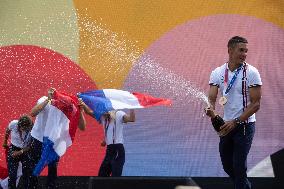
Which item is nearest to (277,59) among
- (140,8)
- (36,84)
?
(140,8)

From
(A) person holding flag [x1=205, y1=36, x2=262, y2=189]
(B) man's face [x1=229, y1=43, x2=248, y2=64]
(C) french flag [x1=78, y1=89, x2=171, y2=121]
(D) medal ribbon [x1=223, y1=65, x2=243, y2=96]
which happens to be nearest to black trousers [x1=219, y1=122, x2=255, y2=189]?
(A) person holding flag [x1=205, y1=36, x2=262, y2=189]

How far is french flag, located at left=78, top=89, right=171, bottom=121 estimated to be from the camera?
20.3 feet

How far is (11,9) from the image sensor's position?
6824 millimetres

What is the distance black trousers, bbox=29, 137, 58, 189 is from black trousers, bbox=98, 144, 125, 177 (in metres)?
0.61

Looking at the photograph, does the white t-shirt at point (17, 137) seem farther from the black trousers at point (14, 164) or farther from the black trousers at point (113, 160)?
the black trousers at point (113, 160)

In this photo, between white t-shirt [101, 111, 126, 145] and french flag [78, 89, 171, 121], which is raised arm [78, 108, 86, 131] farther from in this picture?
white t-shirt [101, 111, 126, 145]

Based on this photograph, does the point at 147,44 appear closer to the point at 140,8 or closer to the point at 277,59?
the point at 140,8

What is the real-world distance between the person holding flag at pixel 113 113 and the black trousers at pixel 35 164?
0.62 metres

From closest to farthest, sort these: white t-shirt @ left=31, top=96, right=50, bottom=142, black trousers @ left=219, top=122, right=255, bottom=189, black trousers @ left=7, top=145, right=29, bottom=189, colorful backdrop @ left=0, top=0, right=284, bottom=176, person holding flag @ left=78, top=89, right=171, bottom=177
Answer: black trousers @ left=219, top=122, right=255, bottom=189 < white t-shirt @ left=31, top=96, right=50, bottom=142 < person holding flag @ left=78, top=89, right=171, bottom=177 < black trousers @ left=7, top=145, right=29, bottom=189 < colorful backdrop @ left=0, top=0, right=284, bottom=176

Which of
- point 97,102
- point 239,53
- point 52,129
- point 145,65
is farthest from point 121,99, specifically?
point 239,53

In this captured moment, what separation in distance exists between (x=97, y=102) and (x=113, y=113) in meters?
0.38

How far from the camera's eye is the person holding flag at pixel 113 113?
624 centimetres

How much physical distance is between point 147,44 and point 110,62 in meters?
0.50

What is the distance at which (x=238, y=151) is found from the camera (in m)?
4.53
